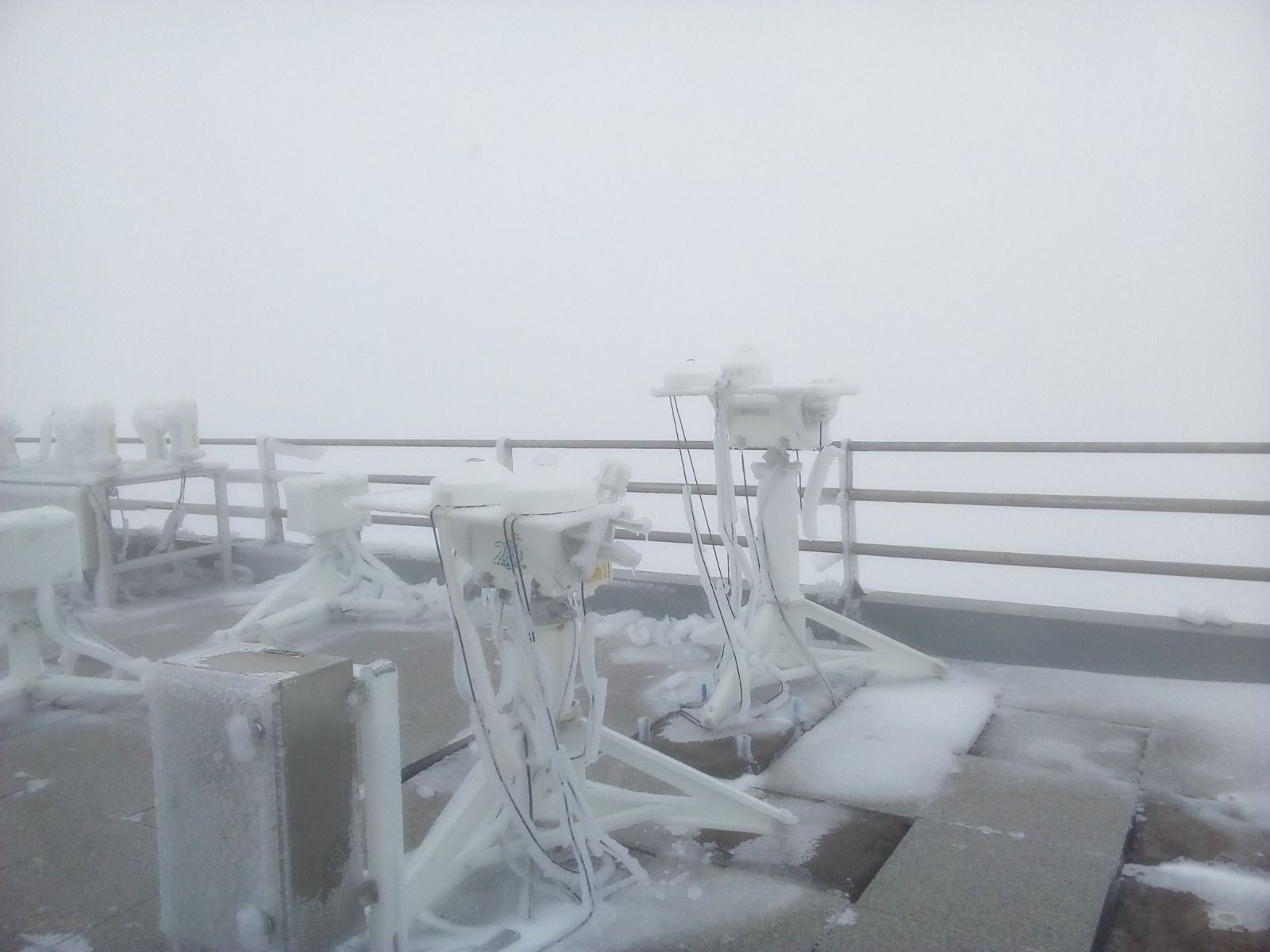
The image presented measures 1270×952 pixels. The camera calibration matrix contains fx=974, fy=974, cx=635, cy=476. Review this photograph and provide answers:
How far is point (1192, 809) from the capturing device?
279cm

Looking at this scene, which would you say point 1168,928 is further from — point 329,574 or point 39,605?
point 329,574

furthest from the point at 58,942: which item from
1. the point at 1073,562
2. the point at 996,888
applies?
the point at 1073,562

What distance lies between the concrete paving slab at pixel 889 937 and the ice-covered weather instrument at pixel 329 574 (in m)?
3.50

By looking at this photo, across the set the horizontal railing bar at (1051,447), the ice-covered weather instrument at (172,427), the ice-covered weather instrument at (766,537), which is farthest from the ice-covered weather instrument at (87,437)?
the horizontal railing bar at (1051,447)

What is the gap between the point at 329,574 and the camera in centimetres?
536

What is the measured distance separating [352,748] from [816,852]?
1321 millimetres

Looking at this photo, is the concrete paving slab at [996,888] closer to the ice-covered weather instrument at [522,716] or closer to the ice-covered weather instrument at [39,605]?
the ice-covered weather instrument at [522,716]

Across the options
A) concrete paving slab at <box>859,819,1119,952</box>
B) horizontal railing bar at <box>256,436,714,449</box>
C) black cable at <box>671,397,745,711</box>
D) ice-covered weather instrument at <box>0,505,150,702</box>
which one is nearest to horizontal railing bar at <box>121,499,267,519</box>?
horizontal railing bar at <box>256,436,714,449</box>

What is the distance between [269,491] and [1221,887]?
5807mm

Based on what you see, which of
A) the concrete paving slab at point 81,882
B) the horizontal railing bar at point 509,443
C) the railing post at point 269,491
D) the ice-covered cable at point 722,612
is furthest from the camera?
the railing post at point 269,491

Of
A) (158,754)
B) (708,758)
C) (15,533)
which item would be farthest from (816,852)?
(15,533)

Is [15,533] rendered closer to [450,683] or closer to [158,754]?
[450,683]

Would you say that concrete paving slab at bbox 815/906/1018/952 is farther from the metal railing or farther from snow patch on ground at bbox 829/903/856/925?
the metal railing

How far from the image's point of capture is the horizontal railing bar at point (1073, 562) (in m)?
3.80
